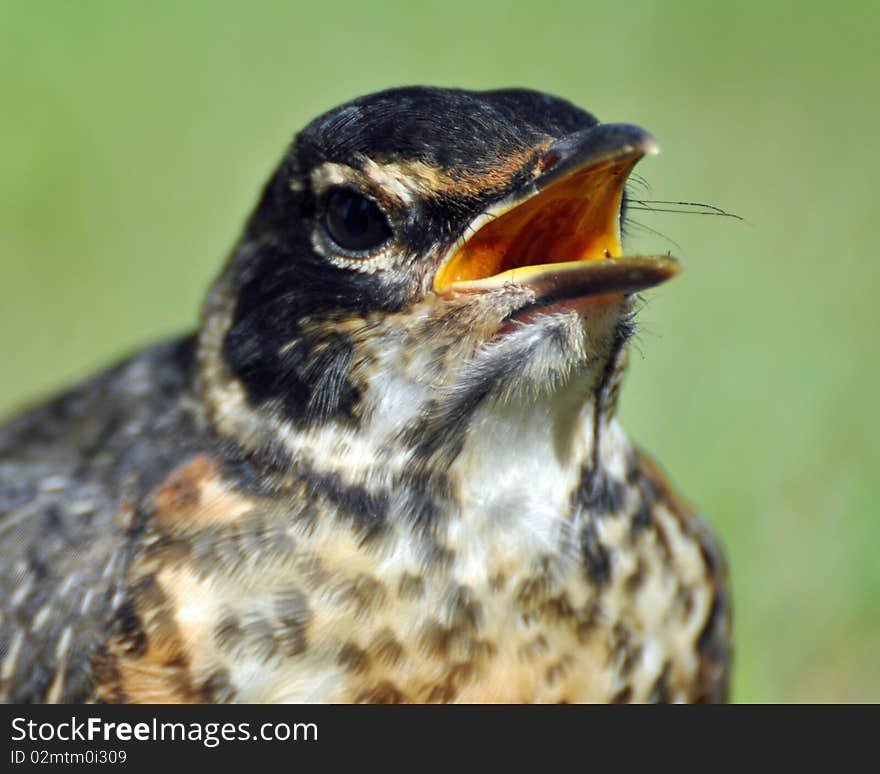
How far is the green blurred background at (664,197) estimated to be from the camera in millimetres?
5934

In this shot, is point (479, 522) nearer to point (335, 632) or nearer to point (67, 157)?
point (335, 632)

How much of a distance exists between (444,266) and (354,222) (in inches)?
9.8

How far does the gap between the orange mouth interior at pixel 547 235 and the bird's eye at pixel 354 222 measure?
0.58ft

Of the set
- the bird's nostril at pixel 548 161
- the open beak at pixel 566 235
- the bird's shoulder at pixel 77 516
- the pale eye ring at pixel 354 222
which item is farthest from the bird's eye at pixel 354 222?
the bird's shoulder at pixel 77 516

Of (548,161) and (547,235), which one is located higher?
(548,161)

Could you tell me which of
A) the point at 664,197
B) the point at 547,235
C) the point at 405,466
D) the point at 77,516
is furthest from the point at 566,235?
the point at 664,197

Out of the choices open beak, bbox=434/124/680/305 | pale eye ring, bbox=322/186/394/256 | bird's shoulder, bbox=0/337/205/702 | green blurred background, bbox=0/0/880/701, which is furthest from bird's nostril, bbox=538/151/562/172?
green blurred background, bbox=0/0/880/701

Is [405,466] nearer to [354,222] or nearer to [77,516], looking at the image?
[354,222]

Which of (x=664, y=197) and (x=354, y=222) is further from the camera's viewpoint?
(x=664, y=197)

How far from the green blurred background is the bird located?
180 cm

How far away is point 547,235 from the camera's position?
3.45 meters

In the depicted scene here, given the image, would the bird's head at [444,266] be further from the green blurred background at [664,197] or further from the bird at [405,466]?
the green blurred background at [664,197]

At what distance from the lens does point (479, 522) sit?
3547mm

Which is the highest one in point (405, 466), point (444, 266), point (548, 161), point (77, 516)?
point (548, 161)
